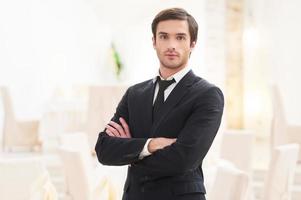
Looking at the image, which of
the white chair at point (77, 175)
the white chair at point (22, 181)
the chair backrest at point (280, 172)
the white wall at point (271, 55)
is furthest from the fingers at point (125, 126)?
the white wall at point (271, 55)

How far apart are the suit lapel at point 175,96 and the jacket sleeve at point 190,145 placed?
52 mm

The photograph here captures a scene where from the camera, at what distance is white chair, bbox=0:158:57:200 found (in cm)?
293

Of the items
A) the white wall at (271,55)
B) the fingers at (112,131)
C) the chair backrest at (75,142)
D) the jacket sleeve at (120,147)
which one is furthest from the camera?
the white wall at (271,55)

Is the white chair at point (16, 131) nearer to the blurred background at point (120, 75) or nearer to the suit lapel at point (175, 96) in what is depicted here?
the blurred background at point (120, 75)

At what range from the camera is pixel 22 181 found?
295 centimetres

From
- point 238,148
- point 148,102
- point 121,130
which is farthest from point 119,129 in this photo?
point 238,148

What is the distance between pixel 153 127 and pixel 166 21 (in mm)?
299

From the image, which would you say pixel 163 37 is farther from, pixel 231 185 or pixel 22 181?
pixel 22 181

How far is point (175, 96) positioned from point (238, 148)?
2974 millimetres

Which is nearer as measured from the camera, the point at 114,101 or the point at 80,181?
the point at 80,181

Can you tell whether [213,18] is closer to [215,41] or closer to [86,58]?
[215,41]

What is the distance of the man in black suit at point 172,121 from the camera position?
69.5 inches

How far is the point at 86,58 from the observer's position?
1159 centimetres

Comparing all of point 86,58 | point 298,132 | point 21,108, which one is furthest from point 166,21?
point 86,58
